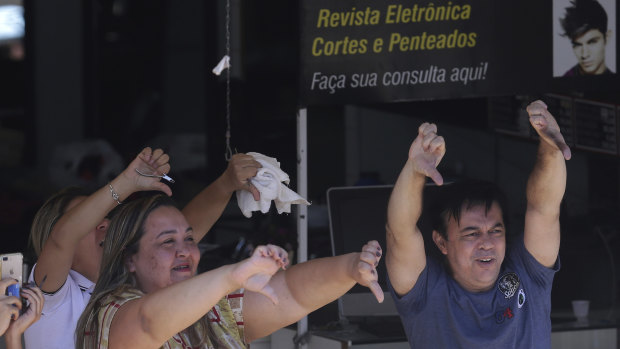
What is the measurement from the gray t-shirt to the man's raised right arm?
0.21 feet

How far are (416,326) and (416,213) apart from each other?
45 cm

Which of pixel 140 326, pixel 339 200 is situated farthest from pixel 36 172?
pixel 140 326

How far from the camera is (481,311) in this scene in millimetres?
3418

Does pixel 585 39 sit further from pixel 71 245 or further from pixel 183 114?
pixel 183 114

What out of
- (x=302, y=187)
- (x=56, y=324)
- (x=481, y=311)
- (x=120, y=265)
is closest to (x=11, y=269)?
(x=120, y=265)

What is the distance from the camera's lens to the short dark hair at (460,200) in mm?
3553

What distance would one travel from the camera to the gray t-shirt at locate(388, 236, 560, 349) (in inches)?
133

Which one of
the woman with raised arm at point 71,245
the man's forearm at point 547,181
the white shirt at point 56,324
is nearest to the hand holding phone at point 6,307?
the woman with raised arm at point 71,245

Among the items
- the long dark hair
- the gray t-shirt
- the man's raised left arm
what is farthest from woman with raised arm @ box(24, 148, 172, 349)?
the man's raised left arm

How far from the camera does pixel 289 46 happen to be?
812 cm

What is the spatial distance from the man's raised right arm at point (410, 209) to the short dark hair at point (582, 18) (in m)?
1.59

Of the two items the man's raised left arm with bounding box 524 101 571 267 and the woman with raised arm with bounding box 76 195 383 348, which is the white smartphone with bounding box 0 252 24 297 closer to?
the woman with raised arm with bounding box 76 195 383 348

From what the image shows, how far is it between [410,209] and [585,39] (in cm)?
166

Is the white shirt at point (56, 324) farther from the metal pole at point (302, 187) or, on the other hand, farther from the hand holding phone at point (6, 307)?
the metal pole at point (302, 187)
